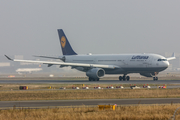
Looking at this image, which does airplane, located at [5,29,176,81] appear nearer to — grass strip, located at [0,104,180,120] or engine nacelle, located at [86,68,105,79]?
engine nacelle, located at [86,68,105,79]

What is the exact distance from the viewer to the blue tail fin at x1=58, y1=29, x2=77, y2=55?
75.7 m

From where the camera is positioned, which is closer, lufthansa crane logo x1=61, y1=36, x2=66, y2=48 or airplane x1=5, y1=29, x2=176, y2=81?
airplane x1=5, y1=29, x2=176, y2=81

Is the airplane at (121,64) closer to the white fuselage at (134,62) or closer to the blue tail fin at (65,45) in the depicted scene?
the white fuselage at (134,62)

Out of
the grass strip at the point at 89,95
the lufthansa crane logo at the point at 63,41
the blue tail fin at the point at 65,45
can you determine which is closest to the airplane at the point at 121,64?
the blue tail fin at the point at 65,45

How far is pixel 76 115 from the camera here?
19.7 meters

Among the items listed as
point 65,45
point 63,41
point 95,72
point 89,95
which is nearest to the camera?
point 89,95

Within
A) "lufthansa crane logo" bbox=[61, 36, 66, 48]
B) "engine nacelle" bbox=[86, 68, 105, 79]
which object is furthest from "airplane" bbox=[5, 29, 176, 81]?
"lufthansa crane logo" bbox=[61, 36, 66, 48]

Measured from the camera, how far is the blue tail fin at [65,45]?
248 feet

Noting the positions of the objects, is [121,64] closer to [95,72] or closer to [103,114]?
[95,72]

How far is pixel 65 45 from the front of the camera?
251 ft

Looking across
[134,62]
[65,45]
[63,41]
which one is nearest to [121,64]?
[134,62]

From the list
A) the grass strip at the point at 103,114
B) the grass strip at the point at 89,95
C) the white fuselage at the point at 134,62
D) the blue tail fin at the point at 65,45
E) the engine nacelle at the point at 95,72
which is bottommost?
the grass strip at the point at 103,114

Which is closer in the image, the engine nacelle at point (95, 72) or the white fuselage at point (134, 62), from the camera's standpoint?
the white fuselage at point (134, 62)

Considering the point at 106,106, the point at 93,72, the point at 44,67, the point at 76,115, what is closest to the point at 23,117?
the point at 76,115
